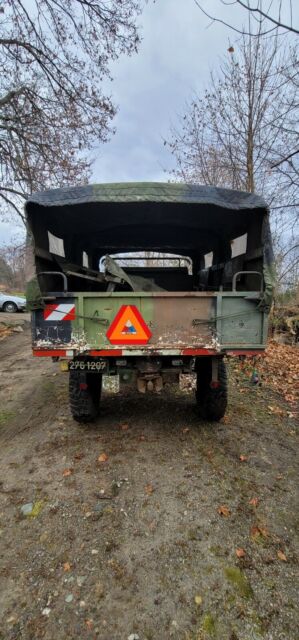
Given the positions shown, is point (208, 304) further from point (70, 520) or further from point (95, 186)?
point (70, 520)

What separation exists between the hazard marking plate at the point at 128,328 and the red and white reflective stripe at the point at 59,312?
15.9 inches

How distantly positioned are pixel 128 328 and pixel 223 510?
1.69 metres

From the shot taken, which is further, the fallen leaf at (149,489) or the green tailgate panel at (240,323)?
the green tailgate panel at (240,323)

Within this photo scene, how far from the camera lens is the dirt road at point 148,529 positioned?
63.6 inches

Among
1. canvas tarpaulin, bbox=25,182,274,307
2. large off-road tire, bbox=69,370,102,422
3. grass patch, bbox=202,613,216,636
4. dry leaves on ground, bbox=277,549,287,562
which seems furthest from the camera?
large off-road tire, bbox=69,370,102,422

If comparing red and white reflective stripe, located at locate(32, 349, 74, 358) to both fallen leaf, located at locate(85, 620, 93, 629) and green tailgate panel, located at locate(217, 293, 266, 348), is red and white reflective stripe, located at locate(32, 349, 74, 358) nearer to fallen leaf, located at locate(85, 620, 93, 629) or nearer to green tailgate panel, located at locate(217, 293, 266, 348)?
green tailgate panel, located at locate(217, 293, 266, 348)

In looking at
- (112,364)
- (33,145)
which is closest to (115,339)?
(112,364)

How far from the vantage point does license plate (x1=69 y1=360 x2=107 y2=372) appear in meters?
3.27

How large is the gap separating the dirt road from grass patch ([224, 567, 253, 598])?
0.03ft

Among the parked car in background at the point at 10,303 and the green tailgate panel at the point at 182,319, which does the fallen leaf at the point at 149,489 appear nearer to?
the green tailgate panel at the point at 182,319

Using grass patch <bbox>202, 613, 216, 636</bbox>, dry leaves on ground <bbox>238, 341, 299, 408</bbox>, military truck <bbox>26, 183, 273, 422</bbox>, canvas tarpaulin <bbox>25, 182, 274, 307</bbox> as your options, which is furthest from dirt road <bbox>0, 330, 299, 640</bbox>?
canvas tarpaulin <bbox>25, 182, 274, 307</bbox>

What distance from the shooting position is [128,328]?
10.2 feet

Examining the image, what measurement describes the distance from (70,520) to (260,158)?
9.82 meters

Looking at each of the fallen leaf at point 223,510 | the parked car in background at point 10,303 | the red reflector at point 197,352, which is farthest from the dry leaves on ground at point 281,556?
the parked car in background at point 10,303
